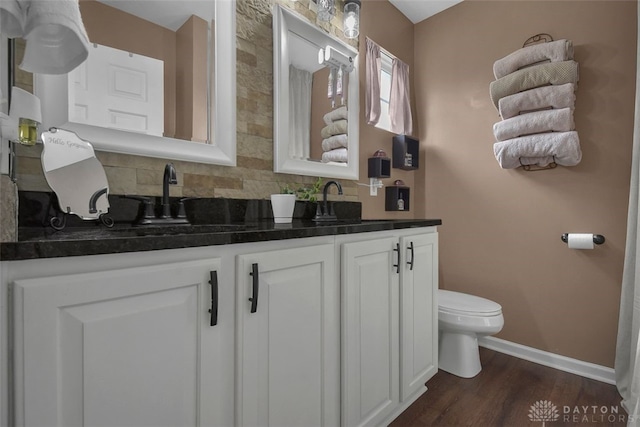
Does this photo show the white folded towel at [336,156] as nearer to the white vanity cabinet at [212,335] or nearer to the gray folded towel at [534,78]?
the white vanity cabinet at [212,335]

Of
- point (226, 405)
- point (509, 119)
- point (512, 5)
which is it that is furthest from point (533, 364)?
point (512, 5)

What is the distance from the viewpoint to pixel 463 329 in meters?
1.88

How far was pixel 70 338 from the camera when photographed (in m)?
0.61

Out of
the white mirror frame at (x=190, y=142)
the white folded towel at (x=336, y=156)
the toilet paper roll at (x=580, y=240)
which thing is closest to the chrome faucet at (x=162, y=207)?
the white mirror frame at (x=190, y=142)

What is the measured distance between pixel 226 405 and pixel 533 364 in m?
2.21

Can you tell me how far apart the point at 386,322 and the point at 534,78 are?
6.01 ft

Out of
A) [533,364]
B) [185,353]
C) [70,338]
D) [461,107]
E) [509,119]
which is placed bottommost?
[533,364]

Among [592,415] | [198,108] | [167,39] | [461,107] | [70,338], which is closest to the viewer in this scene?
[70,338]

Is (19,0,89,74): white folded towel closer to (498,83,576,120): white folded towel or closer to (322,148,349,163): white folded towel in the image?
(322,148,349,163): white folded towel

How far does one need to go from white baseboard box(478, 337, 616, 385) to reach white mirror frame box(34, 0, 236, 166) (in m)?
2.29

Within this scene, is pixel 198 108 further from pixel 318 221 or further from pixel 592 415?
pixel 592 415

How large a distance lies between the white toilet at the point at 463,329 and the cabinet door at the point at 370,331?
0.62m

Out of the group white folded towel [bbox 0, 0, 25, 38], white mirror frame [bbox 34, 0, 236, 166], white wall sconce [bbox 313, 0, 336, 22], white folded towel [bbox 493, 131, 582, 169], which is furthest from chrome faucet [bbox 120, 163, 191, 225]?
white folded towel [bbox 493, 131, 582, 169]

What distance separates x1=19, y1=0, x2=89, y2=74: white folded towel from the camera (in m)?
0.63
